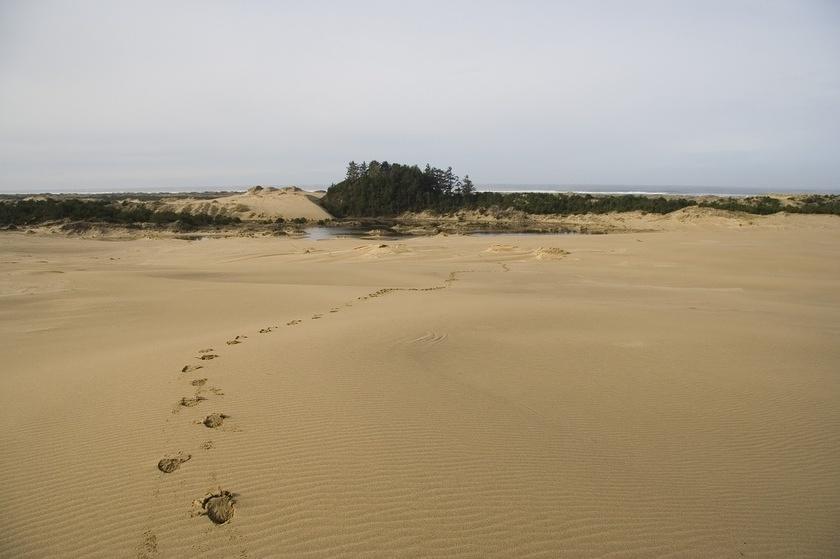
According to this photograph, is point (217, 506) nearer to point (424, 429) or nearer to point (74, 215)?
point (424, 429)

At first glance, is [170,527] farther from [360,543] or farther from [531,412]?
[531,412]

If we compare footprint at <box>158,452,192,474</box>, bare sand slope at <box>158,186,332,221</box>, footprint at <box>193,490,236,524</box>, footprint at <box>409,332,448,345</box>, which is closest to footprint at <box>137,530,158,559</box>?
footprint at <box>193,490,236,524</box>

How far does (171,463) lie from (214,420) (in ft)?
2.67

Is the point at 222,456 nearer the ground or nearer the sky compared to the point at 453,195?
nearer the ground

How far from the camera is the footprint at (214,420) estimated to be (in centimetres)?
455

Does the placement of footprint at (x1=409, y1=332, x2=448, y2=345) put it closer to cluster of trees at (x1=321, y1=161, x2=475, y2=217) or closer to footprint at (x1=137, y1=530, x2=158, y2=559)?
footprint at (x1=137, y1=530, x2=158, y2=559)

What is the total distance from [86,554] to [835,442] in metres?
6.17

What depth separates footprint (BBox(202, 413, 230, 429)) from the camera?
4.55 meters

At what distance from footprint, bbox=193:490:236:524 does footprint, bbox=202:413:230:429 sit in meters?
1.24

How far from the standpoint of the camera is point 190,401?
520 cm

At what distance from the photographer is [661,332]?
8680mm

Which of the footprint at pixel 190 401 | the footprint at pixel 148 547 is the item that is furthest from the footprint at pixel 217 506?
→ the footprint at pixel 190 401

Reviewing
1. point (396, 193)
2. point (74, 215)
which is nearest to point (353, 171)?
point (396, 193)

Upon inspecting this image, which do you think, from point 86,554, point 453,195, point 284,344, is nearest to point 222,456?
point 86,554
